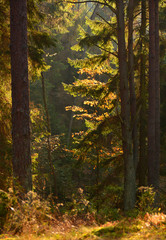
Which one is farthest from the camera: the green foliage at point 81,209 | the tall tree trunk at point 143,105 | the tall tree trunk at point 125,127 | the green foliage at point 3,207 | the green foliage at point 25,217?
the tall tree trunk at point 143,105

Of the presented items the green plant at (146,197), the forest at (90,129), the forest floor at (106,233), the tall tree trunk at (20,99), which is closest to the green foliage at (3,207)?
the forest at (90,129)

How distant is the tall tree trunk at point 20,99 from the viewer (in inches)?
255

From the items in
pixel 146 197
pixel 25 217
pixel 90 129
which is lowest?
pixel 146 197

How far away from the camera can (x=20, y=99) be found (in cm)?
653

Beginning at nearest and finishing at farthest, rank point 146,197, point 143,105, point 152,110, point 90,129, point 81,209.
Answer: point 81,209, point 146,197, point 152,110, point 90,129, point 143,105

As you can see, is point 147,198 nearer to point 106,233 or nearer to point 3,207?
point 106,233

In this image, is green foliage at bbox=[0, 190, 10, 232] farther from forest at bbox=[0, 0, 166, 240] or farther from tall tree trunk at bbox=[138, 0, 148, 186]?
tall tree trunk at bbox=[138, 0, 148, 186]

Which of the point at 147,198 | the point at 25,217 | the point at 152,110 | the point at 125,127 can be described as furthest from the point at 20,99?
the point at 152,110

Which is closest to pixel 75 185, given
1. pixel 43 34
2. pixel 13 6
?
pixel 43 34

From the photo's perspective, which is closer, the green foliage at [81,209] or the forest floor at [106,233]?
the forest floor at [106,233]

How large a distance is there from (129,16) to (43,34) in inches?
147

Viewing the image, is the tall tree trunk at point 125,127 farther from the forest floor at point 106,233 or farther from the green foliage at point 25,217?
the green foliage at point 25,217

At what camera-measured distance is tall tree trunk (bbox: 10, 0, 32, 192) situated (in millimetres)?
6469

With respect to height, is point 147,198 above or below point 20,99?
below
